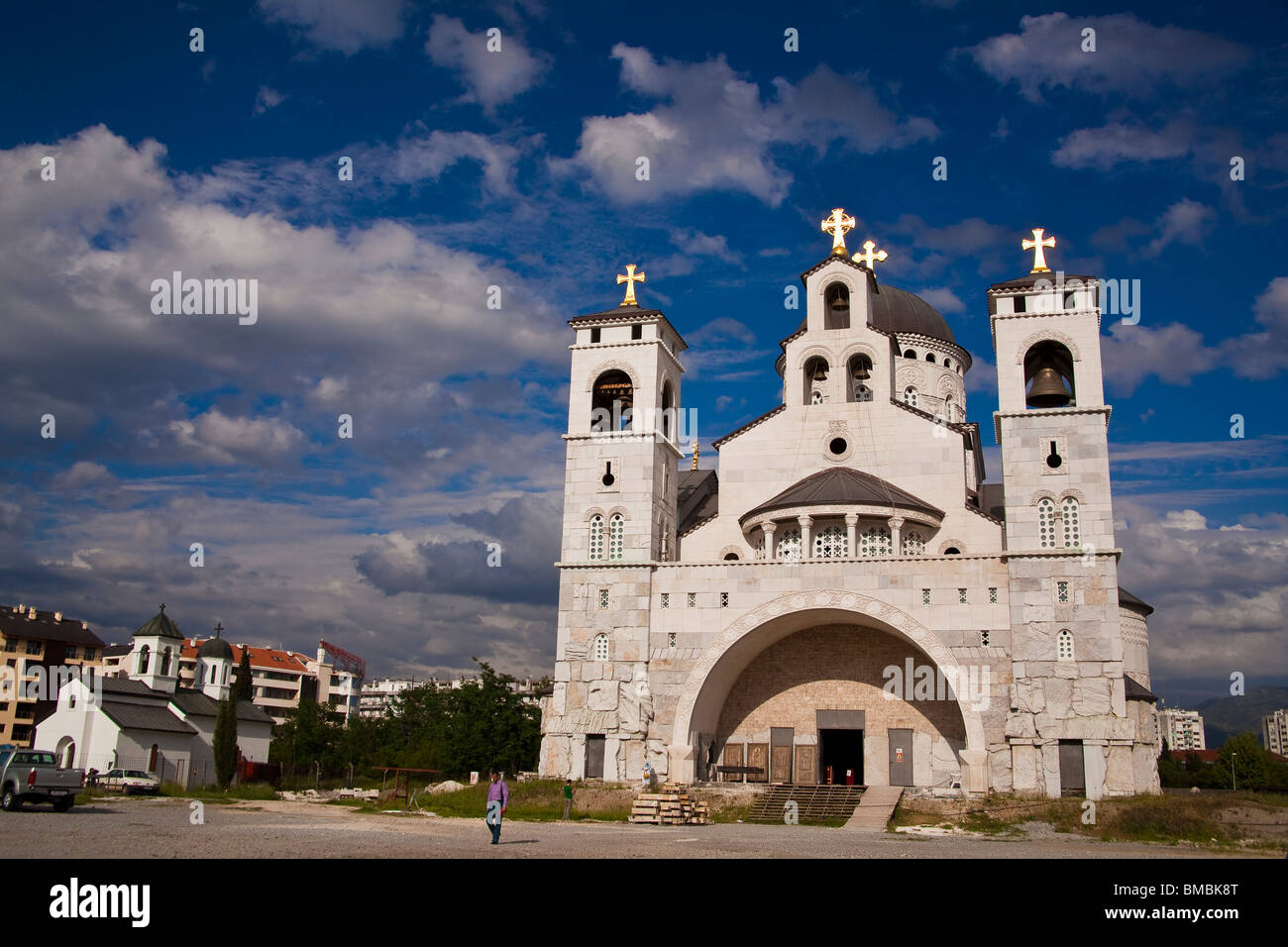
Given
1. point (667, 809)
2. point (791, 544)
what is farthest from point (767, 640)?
point (667, 809)

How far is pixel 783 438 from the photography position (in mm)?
37562

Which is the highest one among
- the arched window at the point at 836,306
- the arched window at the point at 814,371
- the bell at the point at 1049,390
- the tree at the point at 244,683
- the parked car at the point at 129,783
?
the arched window at the point at 836,306

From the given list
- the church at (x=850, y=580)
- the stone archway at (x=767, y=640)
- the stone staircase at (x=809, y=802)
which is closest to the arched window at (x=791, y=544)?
the church at (x=850, y=580)

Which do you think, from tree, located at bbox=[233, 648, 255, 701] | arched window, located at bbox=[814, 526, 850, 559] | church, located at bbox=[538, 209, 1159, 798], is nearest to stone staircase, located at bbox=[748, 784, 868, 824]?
church, located at bbox=[538, 209, 1159, 798]

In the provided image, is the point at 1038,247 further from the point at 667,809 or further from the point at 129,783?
the point at 129,783

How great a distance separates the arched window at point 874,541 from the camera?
34.4 meters

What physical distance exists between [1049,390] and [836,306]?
9118mm

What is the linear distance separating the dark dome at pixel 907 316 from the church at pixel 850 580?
1057cm

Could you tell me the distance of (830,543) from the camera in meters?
34.6

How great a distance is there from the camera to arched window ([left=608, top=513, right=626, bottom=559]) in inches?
1405

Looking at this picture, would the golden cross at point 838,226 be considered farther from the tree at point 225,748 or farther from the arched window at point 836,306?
the tree at point 225,748

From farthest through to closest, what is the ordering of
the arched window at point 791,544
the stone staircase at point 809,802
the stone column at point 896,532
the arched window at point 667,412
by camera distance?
the arched window at point 667,412 < the arched window at point 791,544 < the stone column at point 896,532 < the stone staircase at point 809,802
